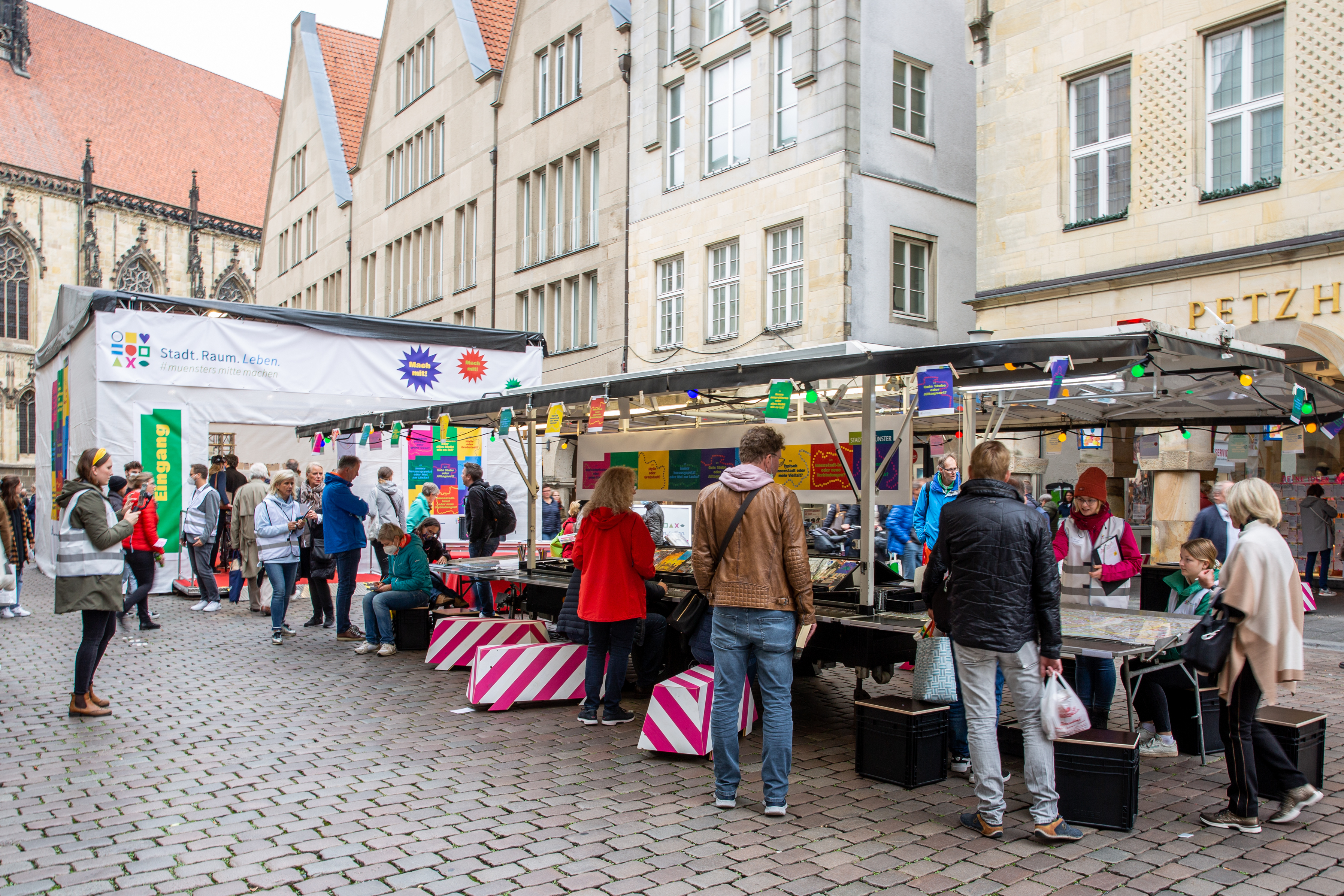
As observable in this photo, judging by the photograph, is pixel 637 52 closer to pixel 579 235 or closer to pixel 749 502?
pixel 579 235

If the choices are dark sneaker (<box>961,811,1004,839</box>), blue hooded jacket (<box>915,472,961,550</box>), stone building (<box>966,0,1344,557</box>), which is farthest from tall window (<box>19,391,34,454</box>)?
dark sneaker (<box>961,811,1004,839</box>)

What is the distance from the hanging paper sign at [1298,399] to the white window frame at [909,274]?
12.1 meters

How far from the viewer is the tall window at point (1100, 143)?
1520 cm

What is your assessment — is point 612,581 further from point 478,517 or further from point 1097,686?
point 478,517

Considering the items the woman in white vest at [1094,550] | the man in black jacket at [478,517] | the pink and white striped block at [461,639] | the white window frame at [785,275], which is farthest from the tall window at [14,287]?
the woman in white vest at [1094,550]

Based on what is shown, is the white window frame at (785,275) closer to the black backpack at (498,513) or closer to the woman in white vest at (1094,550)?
the black backpack at (498,513)

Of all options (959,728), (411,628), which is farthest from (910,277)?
(959,728)

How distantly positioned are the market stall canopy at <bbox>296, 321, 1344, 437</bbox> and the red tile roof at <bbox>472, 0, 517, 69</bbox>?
22.1m

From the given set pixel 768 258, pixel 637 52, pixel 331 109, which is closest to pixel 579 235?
pixel 637 52

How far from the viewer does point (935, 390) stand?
608 cm

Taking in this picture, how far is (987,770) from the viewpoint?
486 centimetres

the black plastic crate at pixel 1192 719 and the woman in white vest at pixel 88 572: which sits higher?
the woman in white vest at pixel 88 572

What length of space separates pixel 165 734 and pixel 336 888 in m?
3.24

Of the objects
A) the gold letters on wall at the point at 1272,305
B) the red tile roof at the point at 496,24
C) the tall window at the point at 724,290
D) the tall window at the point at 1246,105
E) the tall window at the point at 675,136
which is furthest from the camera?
the red tile roof at the point at 496,24
